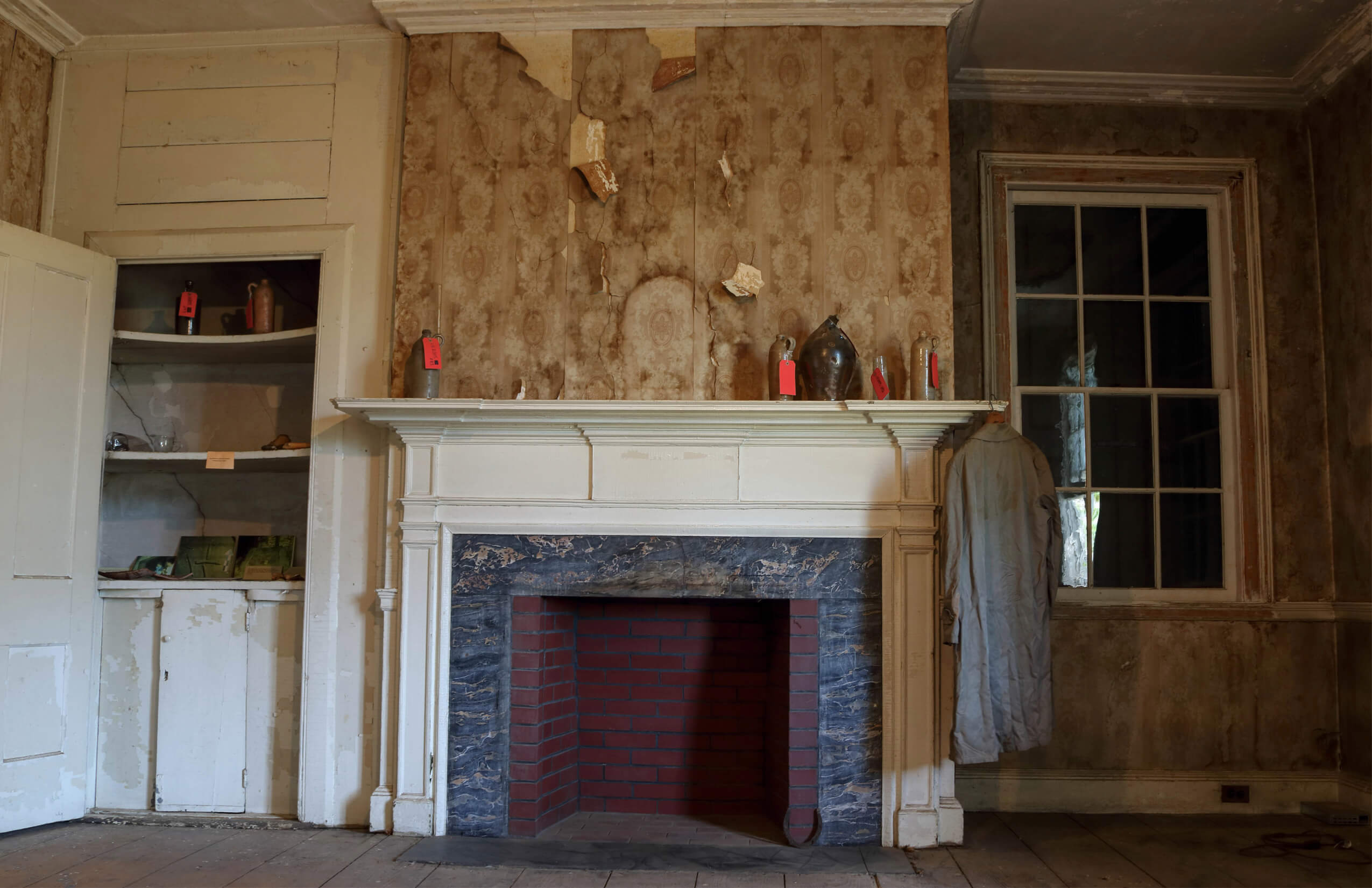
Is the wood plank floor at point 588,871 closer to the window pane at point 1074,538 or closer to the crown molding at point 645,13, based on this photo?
the window pane at point 1074,538

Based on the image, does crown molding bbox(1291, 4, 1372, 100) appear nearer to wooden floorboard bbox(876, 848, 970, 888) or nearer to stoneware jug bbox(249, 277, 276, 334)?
wooden floorboard bbox(876, 848, 970, 888)

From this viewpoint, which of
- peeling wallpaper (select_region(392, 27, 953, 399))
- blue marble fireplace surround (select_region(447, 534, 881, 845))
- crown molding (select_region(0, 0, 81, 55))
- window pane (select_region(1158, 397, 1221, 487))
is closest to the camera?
blue marble fireplace surround (select_region(447, 534, 881, 845))

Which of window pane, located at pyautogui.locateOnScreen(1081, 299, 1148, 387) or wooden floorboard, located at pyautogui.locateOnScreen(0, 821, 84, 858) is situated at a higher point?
window pane, located at pyautogui.locateOnScreen(1081, 299, 1148, 387)

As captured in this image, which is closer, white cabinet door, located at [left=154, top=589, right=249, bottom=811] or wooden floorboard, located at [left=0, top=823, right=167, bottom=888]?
wooden floorboard, located at [left=0, top=823, right=167, bottom=888]

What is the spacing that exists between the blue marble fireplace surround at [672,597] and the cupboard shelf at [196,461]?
0.86 metres

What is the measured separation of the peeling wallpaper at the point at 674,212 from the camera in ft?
12.6

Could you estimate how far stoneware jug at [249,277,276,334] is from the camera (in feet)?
13.9

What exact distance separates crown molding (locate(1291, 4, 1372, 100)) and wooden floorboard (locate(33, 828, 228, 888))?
522cm

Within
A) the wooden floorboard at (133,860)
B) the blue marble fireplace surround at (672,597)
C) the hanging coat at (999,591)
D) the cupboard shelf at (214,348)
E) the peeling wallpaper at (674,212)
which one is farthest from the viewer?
the cupboard shelf at (214,348)

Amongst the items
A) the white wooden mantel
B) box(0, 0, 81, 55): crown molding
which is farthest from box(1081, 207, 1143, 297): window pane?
box(0, 0, 81, 55): crown molding

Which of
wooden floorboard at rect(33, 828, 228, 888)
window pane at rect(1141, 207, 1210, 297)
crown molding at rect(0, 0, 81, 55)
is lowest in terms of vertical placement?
wooden floorboard at rect(33, 828, 228, 888)

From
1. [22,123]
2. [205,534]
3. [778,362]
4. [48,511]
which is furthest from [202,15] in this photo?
[778,362]

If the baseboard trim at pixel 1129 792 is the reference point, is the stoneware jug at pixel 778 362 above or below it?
above

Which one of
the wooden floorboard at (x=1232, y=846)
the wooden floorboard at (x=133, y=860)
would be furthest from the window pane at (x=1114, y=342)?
the wooden floorboard at (x=133, y=860)
